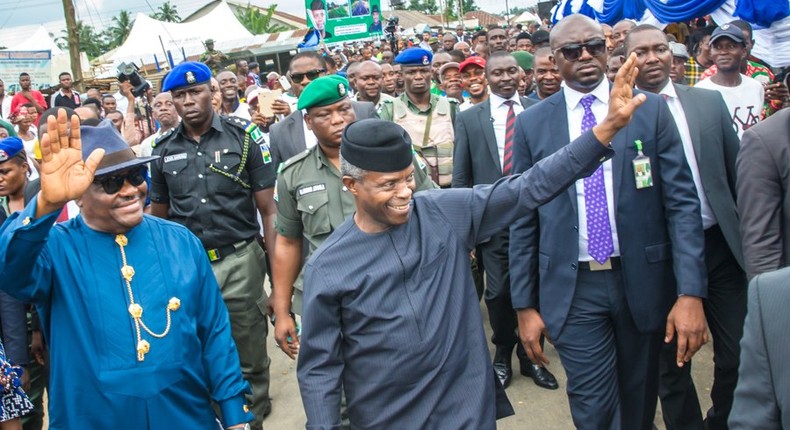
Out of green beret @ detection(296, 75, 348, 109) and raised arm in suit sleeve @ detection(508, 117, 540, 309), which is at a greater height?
green beret @ detection(296, 75, 348, 109)

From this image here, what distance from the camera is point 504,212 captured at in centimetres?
270

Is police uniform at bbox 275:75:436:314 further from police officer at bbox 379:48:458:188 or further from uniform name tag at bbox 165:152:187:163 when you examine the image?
police officer at bbox 379:48:458:188

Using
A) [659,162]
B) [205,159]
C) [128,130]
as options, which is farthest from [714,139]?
[128,130]

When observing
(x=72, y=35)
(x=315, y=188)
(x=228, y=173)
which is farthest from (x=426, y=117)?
(x=72, y=35)

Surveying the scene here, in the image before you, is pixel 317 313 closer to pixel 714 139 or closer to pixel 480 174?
pixel 714 139

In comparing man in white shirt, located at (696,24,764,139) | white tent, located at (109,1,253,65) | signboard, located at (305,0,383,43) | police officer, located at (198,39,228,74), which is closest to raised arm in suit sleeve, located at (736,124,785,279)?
man in white shirt, located at (696,24,764,139)

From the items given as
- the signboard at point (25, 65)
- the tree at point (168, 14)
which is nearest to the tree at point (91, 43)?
the tree at point (168, 14)

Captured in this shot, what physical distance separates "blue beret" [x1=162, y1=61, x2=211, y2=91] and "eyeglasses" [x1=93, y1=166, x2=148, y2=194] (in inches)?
66.5

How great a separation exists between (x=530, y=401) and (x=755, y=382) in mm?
3181

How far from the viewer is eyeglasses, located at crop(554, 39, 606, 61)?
10.8ft

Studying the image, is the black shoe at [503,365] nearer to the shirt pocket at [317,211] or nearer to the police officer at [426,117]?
the police officer at [426,117]

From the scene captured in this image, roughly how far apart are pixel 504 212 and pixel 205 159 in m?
2.38

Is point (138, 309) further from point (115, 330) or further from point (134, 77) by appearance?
point (134, 77)

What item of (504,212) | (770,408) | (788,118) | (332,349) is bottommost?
(332,349)
